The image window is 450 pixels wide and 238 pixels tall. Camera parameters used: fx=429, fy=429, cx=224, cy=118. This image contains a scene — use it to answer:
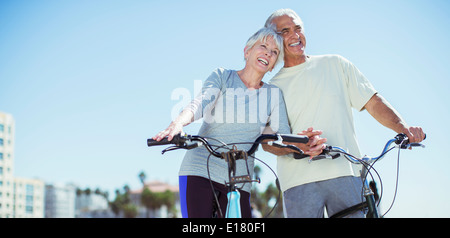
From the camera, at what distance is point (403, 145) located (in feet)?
10.7

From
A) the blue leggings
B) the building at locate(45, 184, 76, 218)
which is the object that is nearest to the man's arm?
the blue leggings

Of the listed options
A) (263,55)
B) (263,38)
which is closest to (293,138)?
(263,55)

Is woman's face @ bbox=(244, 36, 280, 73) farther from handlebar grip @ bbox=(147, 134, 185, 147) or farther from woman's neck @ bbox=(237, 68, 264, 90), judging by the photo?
handlebar grip @ bbox=(147, 134, 185, 147)

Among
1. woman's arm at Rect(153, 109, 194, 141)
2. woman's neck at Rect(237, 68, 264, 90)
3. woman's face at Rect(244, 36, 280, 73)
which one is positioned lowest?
woman's arm at Rect(153, 109, 194, 141)

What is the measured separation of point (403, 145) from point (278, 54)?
1341 millimetres

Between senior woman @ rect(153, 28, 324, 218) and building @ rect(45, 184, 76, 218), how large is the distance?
178 m

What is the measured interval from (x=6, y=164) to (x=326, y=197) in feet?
413

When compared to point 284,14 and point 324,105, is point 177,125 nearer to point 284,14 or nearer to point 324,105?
point 324,105

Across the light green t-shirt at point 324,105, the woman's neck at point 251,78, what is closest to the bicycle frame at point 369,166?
the light green t-shirt at point 324,105

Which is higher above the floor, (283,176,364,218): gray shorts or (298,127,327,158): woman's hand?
(298,127,327,158): woman's hand

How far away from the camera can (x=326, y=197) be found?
3621 mm

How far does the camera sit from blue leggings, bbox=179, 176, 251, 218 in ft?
10.4
